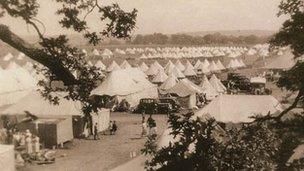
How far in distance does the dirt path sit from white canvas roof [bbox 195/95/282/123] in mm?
4139

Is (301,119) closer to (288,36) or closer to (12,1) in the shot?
(288,36)

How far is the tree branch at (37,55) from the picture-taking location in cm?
962

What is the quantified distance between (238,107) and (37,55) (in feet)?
54.9

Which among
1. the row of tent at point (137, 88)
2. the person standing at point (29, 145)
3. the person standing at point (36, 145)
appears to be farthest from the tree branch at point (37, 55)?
the row of tent at point (137, 88)

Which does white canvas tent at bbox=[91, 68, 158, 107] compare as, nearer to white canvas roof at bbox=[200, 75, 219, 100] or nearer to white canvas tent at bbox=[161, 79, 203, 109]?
white canvas tent at bbox=[161, 79, 203, 109]

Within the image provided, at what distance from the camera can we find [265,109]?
80.4 feet

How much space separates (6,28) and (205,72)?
2077 inches

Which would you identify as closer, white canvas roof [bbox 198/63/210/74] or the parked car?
the parked car

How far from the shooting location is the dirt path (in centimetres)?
2262

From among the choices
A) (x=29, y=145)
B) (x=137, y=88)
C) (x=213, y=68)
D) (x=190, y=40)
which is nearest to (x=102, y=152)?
(x=29, y=145)

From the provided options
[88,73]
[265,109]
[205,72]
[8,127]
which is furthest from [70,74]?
[205,72]

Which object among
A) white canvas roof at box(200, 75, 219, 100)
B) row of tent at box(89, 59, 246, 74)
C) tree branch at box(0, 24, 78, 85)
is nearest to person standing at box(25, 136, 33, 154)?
tree branch at box(0, 24, 78, 85)

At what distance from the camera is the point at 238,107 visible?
25.3m

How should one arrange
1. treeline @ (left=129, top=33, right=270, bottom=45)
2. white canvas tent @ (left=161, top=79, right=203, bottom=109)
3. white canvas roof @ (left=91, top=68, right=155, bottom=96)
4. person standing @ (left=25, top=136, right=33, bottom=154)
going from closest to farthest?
person standing @ (left=25, top=136, right=33, bottom=154) → white canvas roof @ (left=91, top=68, right=155, bottom=96) → white canvas tent @ (left=161, top=79, right=203, bottom=109) → treeline @ (left=129, top=33, right=270, bottom=45)
